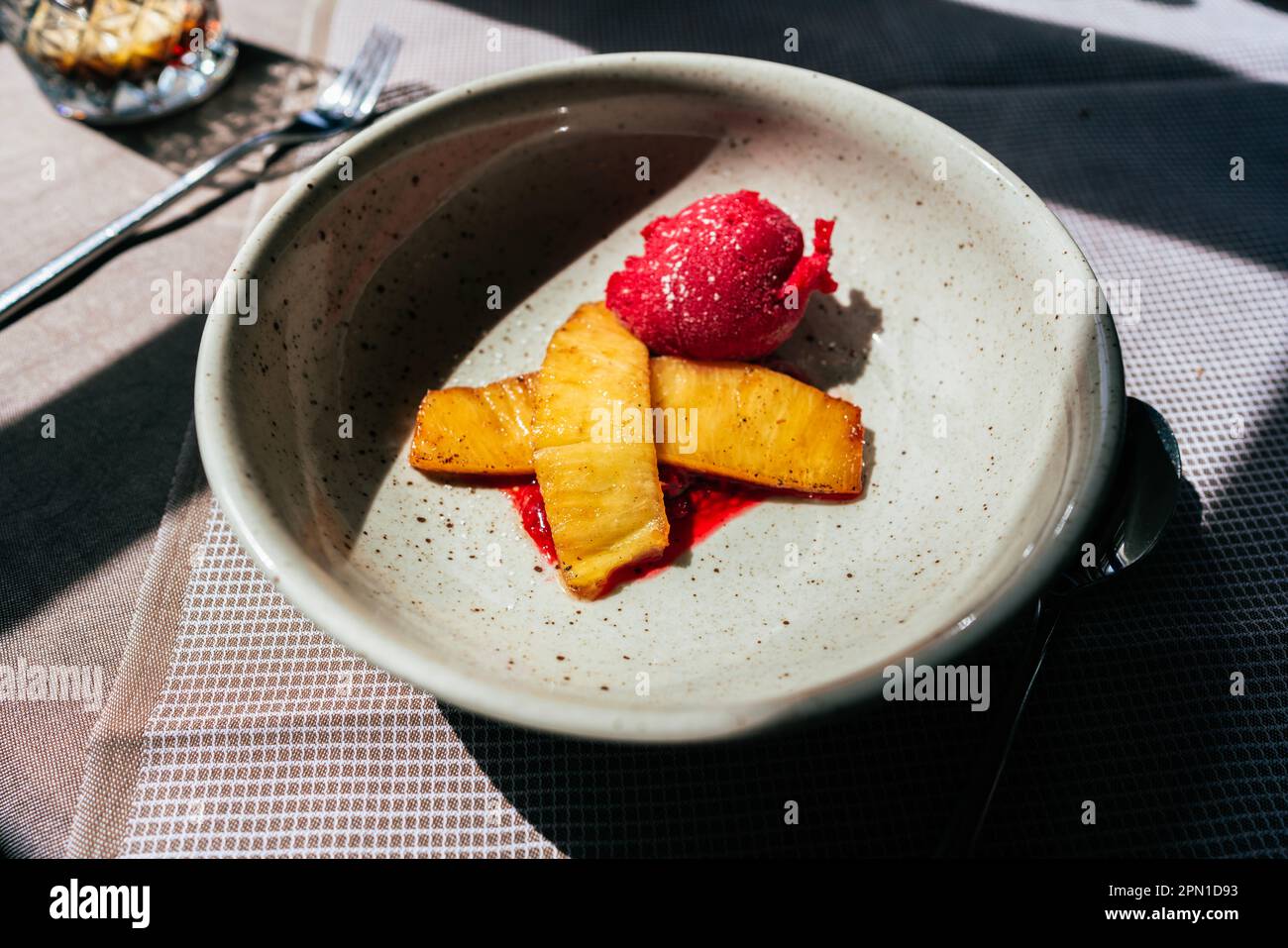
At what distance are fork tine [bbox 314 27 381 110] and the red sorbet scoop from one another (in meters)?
0.92

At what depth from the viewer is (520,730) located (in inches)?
37.6

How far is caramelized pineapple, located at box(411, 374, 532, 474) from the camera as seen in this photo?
1103 mm

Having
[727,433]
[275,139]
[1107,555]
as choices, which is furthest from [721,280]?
[275,139]

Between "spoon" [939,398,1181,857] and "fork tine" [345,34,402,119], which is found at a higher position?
"fork tine" [345,34,402,119]

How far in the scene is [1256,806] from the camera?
0.90 metres

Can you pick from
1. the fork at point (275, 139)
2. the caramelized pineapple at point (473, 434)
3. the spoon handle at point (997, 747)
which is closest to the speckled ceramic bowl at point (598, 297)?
the caramelized pineapple at point (473, 434)

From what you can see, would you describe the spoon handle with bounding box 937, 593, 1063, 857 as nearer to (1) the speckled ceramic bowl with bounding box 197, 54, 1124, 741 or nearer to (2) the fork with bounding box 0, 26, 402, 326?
(1) the speckled ceramic bowl with bounding box 197, 54, 1124, 741

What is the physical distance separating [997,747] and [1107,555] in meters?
0.32

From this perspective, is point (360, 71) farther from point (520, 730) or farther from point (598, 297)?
point (520, 730)

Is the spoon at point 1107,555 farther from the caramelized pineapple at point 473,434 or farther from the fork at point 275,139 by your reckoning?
the fork at point 275,139

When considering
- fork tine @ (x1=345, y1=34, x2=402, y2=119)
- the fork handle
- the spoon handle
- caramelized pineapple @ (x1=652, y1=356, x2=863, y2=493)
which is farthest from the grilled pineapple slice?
fork tine @ (x1=345, y1=34, x2=402, y2=119)

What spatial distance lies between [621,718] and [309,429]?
0.59 metres

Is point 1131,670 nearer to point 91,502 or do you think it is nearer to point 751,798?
point 751,798

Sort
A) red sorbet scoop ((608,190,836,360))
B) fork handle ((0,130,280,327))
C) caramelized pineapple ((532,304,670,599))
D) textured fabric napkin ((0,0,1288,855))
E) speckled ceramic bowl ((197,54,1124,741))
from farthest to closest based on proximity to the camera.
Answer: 1. fork handle ((0,130,280,327))
2. red sorbet scoop ((608,190,836,360))
3. caramelized pineapple ((532,304,670,599))
4. textured fabric napkin ((0,0,1288,855))
5. speckled ceramic bowl ((197,54,1124,741))
